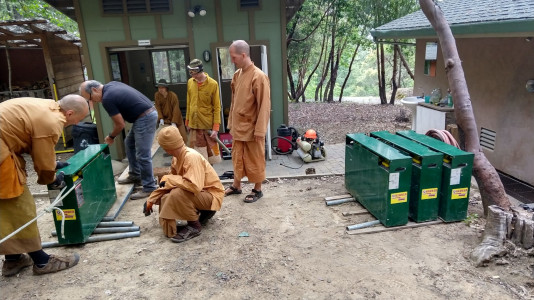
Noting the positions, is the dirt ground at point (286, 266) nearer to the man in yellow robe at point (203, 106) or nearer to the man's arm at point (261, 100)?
the man's arm at point (261, 100)

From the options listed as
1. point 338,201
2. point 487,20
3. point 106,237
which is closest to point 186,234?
point 106,237

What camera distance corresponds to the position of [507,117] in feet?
20.0

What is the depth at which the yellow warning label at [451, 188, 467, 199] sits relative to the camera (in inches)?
147

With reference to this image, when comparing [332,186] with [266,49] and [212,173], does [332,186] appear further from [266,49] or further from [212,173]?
[266,49]

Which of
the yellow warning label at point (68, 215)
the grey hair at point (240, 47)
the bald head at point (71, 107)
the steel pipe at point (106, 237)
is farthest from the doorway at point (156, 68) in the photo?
the bald head at point (71, 107)

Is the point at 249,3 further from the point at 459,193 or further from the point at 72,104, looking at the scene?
the point at 459,193

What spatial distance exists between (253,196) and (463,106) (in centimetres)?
265

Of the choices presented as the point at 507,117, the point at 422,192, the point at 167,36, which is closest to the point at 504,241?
the point at 422,192

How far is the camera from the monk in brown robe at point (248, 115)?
167 inches

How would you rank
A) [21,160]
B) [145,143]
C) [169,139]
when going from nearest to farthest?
1. [21,160]
2. [169,139]
3. [145,143]

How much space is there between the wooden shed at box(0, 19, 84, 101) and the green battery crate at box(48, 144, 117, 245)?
488cm

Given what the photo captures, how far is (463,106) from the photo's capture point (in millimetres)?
4000

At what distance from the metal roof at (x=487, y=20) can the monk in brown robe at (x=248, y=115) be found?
3.10 metres

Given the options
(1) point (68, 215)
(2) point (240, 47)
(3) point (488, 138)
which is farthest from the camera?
(3) point (488, 138)
